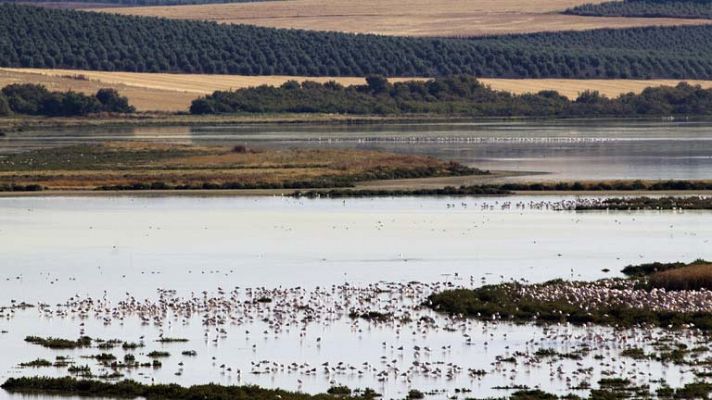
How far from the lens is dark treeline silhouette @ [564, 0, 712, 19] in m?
193

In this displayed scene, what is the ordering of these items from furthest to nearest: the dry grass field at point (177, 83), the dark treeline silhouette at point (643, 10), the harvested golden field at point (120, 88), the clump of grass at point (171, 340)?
the dark treeline silhouette at point (643, 10) → the dry grass field at point (177, 83) → the harvested golden field at point (120, 88) → the clump of grass at point (171, 340)

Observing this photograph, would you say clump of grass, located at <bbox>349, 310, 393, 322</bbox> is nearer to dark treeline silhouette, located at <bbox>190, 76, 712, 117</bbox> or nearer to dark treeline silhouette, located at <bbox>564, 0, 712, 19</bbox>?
dark treeline silhouette, located at <bbox>190, 76, 712, 117</bbox>

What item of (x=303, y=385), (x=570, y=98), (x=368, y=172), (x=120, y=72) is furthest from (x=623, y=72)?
(x=303, y=385)

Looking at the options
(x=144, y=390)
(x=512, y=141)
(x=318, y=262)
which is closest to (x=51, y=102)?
(x=512, y=141)

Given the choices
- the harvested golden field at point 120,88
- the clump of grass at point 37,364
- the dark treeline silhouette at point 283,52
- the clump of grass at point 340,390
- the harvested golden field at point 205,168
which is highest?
the dark treeline silhouette at point 283,52

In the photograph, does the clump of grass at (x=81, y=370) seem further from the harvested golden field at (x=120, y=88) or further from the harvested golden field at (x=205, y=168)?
the harvested golden field at (x=120, y=88)

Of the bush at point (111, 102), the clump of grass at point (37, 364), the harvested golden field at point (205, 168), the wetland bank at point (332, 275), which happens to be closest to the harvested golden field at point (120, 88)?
the bush at point (111, 102)

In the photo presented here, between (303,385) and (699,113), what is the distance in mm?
128259

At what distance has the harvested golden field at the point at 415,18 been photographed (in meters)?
183

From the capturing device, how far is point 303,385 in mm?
24266

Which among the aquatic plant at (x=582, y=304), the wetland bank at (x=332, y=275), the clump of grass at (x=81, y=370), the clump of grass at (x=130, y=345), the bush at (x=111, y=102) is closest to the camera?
the clump of grass at (x=81, y=370)

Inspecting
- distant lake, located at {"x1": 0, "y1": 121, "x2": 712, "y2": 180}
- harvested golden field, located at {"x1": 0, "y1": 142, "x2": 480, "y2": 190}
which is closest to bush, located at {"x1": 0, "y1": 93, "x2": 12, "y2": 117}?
distant lake, located at {"x1": 0, "y1": 121, "x2": 712, "y2": 180}

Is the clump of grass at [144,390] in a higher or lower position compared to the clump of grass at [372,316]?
lower

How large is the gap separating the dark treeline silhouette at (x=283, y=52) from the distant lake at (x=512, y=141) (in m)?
35.3
